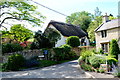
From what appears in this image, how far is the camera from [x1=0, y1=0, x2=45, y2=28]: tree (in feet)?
44.0

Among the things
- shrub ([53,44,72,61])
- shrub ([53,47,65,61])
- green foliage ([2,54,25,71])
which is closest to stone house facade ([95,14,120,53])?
shrub ([53,44,72,61])

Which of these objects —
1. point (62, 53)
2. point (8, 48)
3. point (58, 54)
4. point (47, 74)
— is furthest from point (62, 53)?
point (8, 48)

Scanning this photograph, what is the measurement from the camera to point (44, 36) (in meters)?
16.8

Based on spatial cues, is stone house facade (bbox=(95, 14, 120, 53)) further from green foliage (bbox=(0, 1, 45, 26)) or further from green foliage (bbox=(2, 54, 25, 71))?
green foliage (bbox=(2, 54, 25, 71))

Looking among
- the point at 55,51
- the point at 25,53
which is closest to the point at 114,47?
the point at 55,51

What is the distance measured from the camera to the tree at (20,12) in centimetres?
1341

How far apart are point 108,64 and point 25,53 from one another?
10303mm

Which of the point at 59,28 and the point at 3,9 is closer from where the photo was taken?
the point at 3,9

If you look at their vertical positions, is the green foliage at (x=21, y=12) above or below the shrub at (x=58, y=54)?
above

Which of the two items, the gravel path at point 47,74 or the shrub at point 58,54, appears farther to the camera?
the shrub at point 58,54

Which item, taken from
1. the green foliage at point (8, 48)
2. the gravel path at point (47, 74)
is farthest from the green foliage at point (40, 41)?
the gravel path at point (47, 74)

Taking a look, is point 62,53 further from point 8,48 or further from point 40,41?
point 8,48

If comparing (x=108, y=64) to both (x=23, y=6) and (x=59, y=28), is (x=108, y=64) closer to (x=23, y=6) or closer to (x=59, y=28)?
(x=23, y=6)

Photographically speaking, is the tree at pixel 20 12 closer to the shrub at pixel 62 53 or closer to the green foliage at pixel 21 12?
the green foliage at pixel 21 12
